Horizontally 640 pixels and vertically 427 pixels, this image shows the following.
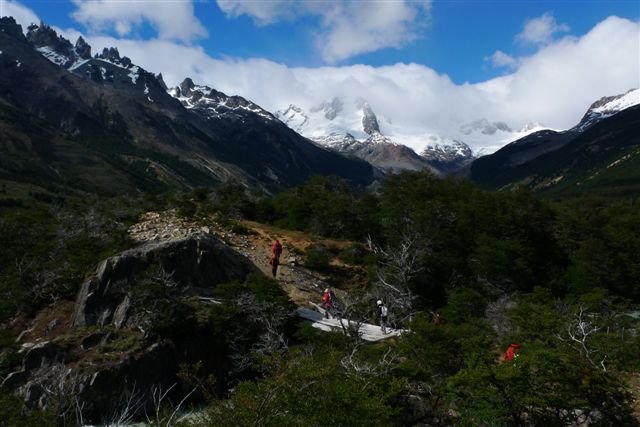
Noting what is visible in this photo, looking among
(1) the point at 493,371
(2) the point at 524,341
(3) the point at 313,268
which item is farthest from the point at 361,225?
(1) the point at 493,371

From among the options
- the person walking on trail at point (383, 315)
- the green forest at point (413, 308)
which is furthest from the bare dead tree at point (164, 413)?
the person walking on trail at point (383, 315)

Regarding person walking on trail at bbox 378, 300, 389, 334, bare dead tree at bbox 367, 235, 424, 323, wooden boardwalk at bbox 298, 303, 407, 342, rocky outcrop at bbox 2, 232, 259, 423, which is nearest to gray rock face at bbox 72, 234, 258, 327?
rocky outcrop at bbox 2, 232, 259, 423

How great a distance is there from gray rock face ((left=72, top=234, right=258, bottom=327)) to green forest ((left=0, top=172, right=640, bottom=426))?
6.46 feet

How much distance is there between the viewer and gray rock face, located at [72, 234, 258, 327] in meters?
25.6

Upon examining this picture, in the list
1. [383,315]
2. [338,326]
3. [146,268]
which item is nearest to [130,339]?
[146,268]

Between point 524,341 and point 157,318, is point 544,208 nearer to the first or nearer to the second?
point 524,341

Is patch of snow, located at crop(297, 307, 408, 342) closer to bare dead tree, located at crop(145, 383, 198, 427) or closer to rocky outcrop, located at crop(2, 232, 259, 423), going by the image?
rocky outcrop, located at crop(2, 232, 259, 423)

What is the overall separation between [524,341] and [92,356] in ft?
62.3

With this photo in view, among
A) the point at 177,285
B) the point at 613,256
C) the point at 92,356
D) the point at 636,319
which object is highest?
the point at 177,285

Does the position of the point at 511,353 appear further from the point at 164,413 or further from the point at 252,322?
the point at 252,322

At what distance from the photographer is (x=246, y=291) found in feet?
87.5

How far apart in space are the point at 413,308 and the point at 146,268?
17009 millimetres

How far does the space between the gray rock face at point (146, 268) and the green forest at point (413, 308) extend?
1.97m

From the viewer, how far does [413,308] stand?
3278 centimetres
